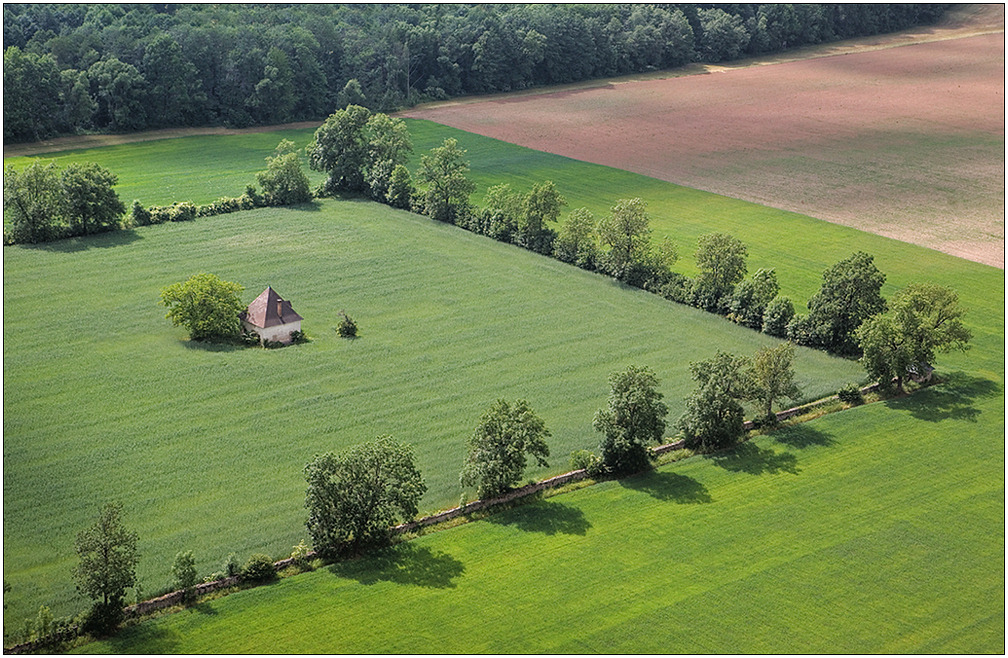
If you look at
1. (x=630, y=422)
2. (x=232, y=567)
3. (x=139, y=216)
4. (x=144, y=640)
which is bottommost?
(x=144, y=640)

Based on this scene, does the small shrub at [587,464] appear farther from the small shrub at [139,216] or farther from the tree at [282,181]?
the tree at [282,181]

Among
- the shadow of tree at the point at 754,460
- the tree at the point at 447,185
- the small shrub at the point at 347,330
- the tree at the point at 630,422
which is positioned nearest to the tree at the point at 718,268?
the shadow of tree at the point at 754,460

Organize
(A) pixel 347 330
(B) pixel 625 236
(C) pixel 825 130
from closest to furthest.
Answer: (A) pixel 347 330 < (B) pixel 625 236 < (C) pixel 825 130

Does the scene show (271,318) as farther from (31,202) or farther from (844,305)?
(844,305)

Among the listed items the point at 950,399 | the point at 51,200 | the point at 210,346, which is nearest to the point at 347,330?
the point at 210,346

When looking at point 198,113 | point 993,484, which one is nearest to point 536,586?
point 993,484

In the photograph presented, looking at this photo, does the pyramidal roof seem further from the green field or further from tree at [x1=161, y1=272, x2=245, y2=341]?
the green field

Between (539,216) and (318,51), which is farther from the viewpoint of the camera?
(318,51)
